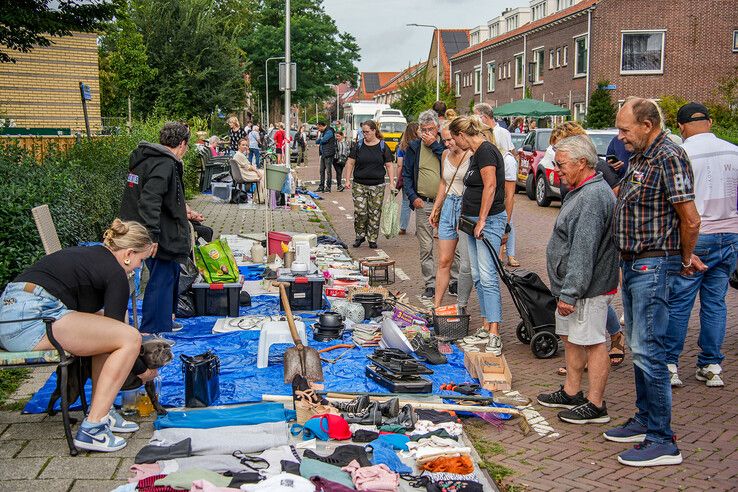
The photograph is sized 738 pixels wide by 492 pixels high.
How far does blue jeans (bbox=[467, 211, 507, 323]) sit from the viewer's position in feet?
24.4

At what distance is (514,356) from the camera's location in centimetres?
739

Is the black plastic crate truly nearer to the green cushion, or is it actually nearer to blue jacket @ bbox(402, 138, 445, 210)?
blue jacket @ bbox(402, 138, 445, 210)

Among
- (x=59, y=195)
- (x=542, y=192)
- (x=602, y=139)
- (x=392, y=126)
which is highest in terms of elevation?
(x=392, y=126)

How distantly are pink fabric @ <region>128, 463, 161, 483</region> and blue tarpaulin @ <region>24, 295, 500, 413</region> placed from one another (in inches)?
51.6

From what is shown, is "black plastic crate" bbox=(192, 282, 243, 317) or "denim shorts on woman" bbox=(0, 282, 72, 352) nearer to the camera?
"denim shorts on woman" bbox=(0, 282, 72, 352)

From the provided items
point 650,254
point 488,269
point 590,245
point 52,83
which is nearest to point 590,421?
point 590,245

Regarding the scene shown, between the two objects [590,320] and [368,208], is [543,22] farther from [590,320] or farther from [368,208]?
[590,320]

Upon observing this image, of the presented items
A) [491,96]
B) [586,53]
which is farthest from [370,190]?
[491,96]

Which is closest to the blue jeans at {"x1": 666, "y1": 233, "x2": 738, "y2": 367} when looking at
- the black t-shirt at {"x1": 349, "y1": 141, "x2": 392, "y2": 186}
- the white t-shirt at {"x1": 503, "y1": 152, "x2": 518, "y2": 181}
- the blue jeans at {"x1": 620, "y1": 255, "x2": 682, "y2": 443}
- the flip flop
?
the flip flop

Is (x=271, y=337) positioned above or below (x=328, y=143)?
below

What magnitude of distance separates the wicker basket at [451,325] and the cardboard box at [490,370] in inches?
37.4

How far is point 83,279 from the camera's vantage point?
4.99 meters

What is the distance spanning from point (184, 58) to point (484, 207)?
27659mm

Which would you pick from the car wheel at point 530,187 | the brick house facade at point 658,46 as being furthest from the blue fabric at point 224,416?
the brick house facade at point 658,46
